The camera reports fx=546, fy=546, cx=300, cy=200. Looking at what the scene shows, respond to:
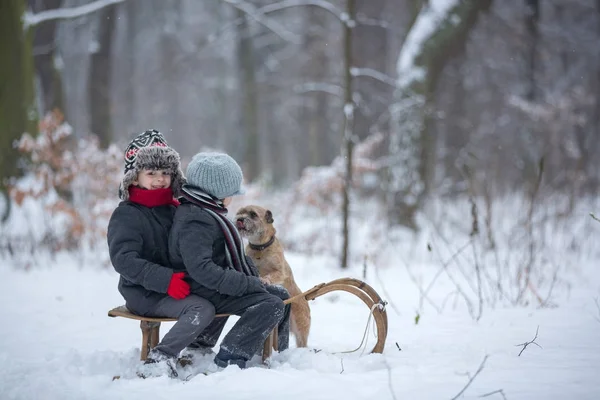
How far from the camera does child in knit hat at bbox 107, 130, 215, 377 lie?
320cm

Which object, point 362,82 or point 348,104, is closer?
point 348,104

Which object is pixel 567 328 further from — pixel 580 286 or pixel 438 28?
pixel 438 28

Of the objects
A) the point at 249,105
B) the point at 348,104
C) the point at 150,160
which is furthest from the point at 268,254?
the point at 249,105

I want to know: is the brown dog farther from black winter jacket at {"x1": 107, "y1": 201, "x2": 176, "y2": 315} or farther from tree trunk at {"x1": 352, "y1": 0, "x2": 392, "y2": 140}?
tree trunk at {"x1": 352, "y1": 0, "x2": 392, "y2": 140}

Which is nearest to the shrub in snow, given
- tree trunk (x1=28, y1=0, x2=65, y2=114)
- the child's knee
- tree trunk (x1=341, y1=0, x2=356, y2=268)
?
tree trunk (x1=341, y1=0, x2=356, y2=268)

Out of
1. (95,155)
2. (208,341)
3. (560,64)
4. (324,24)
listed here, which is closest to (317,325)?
(208,341)

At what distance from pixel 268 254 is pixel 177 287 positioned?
2.78 ft

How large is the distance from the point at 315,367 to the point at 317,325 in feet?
4.78

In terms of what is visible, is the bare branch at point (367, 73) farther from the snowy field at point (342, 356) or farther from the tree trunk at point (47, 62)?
the tree trunk at point (47, 62)

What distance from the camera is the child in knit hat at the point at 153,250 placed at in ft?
10.5

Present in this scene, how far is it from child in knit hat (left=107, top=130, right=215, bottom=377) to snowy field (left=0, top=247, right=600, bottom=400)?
0.91 feet

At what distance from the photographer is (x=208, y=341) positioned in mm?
3744

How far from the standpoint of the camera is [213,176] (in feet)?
11.2

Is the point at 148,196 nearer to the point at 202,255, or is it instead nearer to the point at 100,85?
the point at 202,255
